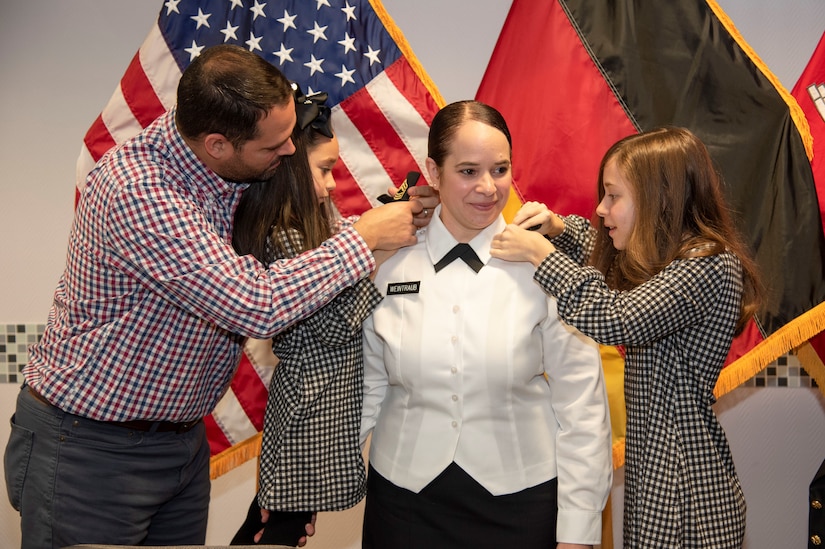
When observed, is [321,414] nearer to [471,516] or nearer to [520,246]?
[471,516]

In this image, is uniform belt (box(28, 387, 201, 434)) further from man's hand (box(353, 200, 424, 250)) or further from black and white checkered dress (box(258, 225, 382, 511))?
man's hand (box(353, 200, 424, 250))

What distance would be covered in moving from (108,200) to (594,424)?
1199 millimetres

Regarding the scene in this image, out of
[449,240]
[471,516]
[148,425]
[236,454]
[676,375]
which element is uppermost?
[449,240]

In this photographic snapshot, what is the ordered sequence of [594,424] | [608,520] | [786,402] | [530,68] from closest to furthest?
1. [594,424]
2. [608,520]
3. [530,68]
4. [786,402]

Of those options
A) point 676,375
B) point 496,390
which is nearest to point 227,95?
point 496,390

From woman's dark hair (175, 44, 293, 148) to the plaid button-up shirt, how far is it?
93 millimetres

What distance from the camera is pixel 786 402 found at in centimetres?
298

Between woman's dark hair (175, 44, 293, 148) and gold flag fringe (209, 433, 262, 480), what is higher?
woman's dark hair (175, 44, 293, 148)

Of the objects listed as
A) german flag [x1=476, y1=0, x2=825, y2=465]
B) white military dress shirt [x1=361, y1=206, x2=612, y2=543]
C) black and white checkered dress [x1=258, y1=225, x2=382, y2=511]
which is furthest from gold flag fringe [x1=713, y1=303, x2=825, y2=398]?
black and white checkered dress [x1=258, y1=225, x2=382, y2=511]

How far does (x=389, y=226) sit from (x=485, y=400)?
1.52 feet

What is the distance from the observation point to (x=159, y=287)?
1745 mm

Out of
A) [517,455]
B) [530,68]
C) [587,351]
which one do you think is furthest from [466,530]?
[530,68]

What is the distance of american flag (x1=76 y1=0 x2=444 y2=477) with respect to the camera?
260 cm

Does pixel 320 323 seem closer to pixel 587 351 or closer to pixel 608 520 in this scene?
pixel 587 351
